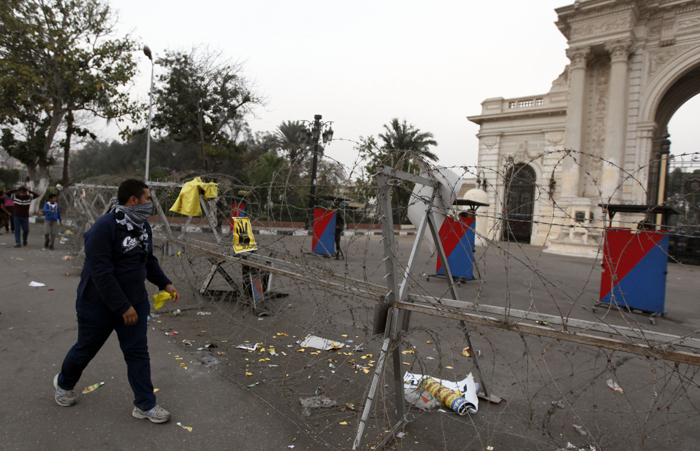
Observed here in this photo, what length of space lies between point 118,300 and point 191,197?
2835mm

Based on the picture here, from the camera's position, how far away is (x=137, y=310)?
9.51 feet

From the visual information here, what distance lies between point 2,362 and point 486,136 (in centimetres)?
2227

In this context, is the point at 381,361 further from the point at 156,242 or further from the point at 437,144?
the point at 437,144

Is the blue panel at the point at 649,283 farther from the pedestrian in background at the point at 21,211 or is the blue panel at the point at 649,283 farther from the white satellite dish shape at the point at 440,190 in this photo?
the pedestrian in background at the point at 21,211

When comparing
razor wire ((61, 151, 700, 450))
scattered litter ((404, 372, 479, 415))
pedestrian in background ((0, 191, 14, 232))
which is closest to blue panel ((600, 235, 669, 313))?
razor wire ((61, 151, 700, 450))

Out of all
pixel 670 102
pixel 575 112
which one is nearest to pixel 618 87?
pixel 575 112

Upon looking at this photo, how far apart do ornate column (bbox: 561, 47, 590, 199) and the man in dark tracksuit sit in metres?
17.8

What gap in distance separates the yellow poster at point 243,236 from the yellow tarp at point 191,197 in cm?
64

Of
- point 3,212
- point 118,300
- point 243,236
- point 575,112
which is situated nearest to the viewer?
point 118,300

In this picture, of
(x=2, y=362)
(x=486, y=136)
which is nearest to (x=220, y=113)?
(x=486, y=136)

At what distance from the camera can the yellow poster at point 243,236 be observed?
4.79 m

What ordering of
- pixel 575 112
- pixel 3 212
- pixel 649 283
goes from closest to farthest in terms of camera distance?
pixel 649 283 → pixel 3 212 → pixel 575 112

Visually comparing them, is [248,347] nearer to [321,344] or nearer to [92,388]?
[321,344]

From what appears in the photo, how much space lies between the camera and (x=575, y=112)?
17.3 meters
